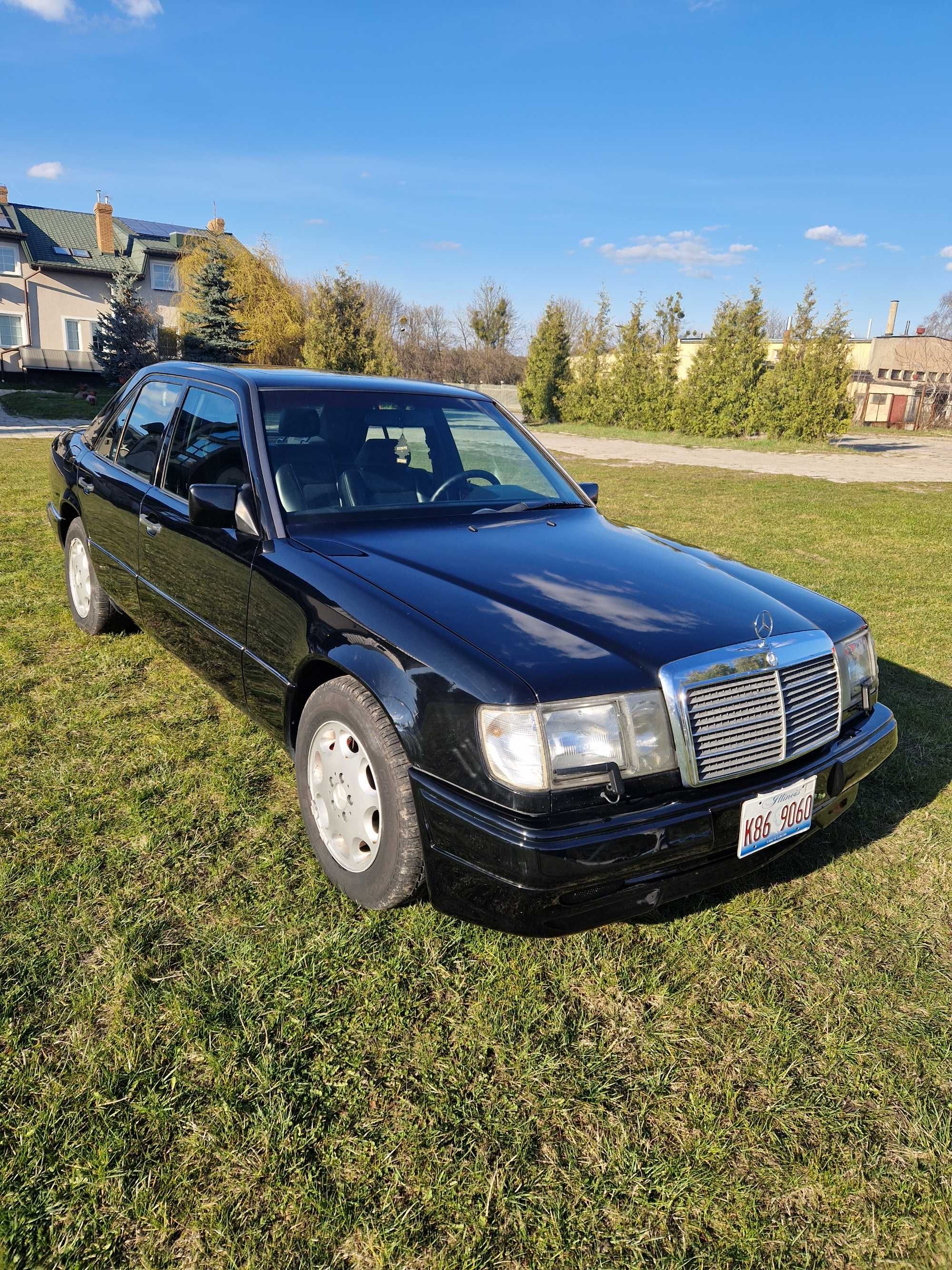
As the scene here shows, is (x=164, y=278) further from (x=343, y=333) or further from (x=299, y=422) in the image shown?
(x=299, y=422)

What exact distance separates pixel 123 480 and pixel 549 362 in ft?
91.0

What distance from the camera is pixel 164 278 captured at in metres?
42.3

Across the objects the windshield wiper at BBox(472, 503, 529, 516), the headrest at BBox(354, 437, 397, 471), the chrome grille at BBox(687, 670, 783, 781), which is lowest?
the chrome grille at BBox(687, 670, 783, 781)

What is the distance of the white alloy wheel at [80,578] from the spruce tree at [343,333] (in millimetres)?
26004

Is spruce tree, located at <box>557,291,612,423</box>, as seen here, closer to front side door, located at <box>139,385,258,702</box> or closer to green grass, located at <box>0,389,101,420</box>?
green grass, located at <box>0,389,101,420</box>

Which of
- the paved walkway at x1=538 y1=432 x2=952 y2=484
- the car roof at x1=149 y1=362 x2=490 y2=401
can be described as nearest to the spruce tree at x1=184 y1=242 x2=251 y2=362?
the paved walkway at x1=538 y1=432 x2=952 y2=484

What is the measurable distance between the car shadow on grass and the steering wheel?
182cm

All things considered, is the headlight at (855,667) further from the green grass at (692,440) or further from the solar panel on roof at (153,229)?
the solar panel on roof at (153,229)

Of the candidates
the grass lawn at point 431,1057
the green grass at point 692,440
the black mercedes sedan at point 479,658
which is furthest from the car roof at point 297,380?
the green grass at point 692,440

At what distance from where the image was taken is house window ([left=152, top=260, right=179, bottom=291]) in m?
42.0

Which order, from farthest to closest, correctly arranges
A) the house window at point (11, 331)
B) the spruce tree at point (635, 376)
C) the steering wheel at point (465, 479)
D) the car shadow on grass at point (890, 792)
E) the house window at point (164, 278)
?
the house window at point (164, 278) < the house window at point (11, 331) < the spruce tree at point (635, 376) < the steering wheel at point (465, 479) < the car shadow on grass at point (890, 792)

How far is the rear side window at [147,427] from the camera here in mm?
3912

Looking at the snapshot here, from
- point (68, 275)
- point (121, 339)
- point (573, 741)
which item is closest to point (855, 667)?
point (573, 741)

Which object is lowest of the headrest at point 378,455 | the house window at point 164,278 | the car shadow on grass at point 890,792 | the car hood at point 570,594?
the car shadow on grass at point 890,792
